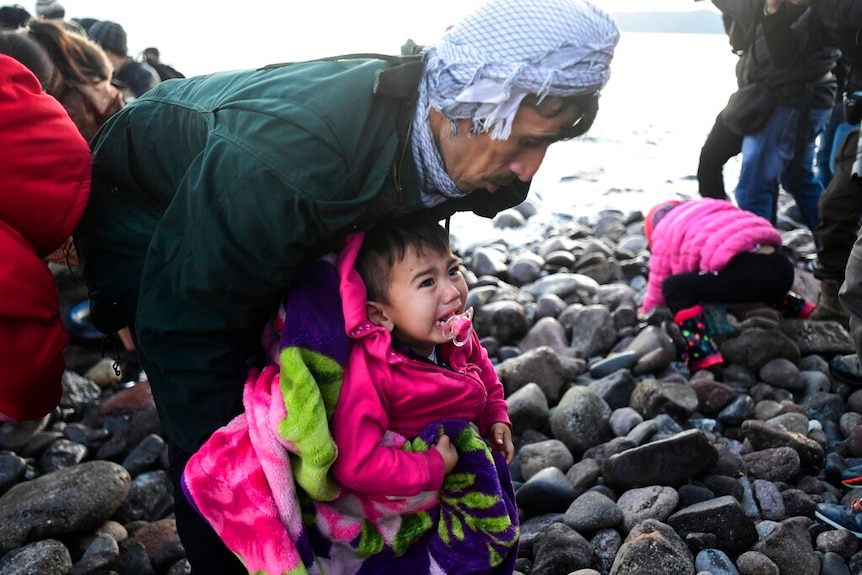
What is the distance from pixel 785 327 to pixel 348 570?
312 cm

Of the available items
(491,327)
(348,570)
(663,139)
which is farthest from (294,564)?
(663,139)

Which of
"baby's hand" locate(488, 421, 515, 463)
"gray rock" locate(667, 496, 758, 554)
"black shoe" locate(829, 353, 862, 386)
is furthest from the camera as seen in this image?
"black shoe" locate(829, 353, 862, 386)

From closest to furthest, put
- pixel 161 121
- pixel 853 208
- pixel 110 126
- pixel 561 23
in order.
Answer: pixel 561 23, pixel 161 121, pixel 110 126, pixel 853 208

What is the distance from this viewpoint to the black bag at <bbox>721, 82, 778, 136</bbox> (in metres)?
4.82

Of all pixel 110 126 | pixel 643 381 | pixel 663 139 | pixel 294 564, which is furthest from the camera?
pixel 663 139

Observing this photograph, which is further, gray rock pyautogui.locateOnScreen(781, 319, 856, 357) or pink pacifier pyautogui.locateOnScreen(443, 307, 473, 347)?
gray rock pyautogui.locateOnScreen(781, 319, 856, 357)

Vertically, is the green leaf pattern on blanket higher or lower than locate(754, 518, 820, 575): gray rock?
higher

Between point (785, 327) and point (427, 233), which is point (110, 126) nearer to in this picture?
point (427, 233)

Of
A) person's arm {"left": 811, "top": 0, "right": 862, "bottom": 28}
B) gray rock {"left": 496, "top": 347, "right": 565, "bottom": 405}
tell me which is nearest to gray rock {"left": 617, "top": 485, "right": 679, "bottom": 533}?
gray rock {"left": 496, "top": 347, "right": 565, "bottom": 405}

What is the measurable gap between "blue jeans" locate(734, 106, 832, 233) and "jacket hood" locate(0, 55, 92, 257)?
165 inches

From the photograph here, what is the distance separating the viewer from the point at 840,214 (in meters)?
4.14

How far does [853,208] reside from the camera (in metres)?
4.09

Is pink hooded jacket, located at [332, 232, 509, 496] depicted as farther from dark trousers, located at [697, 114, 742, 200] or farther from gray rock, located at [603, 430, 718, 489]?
dark trousers, located at [697, 114, 742, 200]

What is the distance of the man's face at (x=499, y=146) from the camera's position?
1839mm
